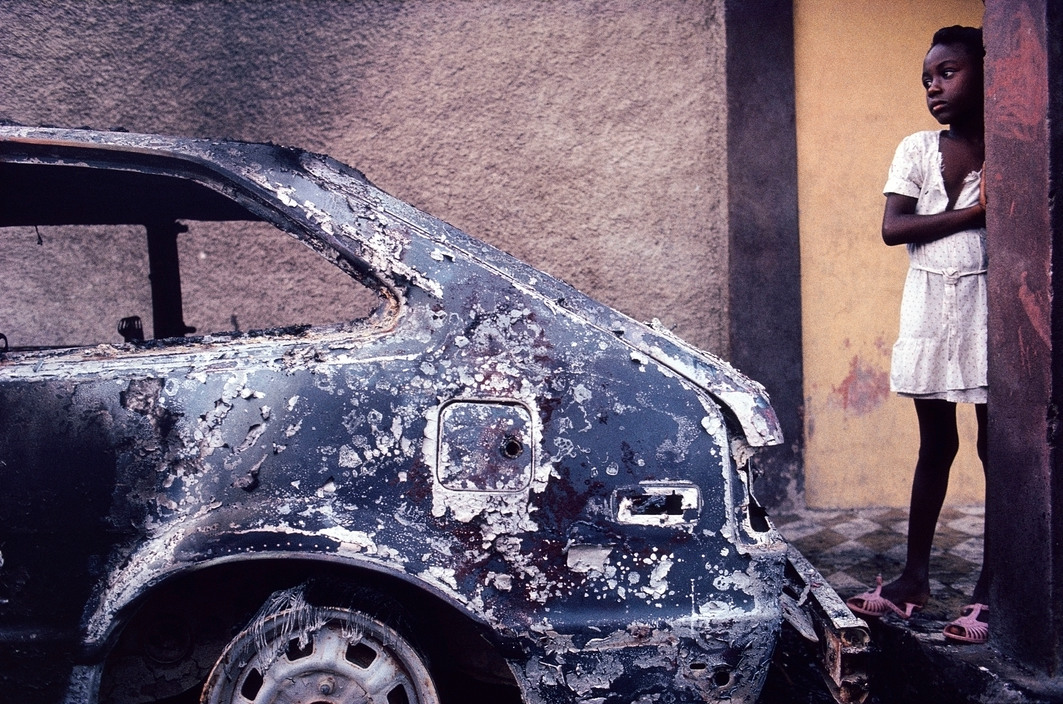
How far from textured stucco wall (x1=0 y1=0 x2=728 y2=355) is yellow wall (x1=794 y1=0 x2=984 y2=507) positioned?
575 mm

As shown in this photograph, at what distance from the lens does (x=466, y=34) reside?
4223 millimetres

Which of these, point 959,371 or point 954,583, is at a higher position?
point 959,371

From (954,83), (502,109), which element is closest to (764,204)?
(502,109)

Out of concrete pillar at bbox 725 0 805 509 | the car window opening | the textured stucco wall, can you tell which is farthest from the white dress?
the car window opening

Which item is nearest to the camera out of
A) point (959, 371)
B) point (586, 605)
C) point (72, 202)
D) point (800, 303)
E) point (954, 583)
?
point (586, 605)

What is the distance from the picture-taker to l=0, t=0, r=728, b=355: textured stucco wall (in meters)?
4.20

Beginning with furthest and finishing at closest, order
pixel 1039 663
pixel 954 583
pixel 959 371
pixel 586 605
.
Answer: pixel 954 583 < pixel 959 371 < pixel 1039 663 < pixel 586 605

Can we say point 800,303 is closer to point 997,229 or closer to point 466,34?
point 997,229

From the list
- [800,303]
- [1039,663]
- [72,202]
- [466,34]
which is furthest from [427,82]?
A: [1039,663]

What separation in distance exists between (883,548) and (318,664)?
2.94 meters

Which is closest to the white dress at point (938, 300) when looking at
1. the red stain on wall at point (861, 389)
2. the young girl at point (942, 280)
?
the young girl at point (942, 280)

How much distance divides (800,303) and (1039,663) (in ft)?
8.12

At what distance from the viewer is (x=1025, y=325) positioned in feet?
6.57

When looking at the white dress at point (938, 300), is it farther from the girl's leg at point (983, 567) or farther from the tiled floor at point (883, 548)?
the tiled floor at point (883, 548)
